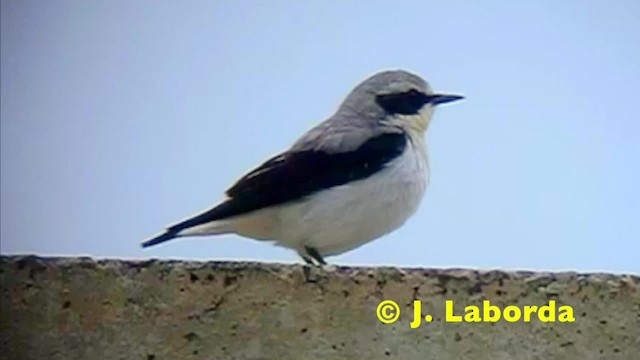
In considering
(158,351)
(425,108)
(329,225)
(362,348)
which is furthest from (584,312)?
(425,108)

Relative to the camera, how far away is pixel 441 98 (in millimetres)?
1354

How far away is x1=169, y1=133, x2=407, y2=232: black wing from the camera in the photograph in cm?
112

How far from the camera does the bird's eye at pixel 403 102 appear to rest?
4.37ft

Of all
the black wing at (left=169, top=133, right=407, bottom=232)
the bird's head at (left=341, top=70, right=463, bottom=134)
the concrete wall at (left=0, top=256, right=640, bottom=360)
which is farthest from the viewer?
the bird's head at (left=341, top=70, right=463, bottom=134)

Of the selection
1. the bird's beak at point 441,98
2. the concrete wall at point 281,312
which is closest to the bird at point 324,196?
the bird's beak at point 441,98

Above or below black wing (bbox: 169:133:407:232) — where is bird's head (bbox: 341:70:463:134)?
above

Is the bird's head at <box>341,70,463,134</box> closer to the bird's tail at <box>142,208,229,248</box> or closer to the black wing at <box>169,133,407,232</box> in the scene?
the black wing at <box>169,133,407,232</box>

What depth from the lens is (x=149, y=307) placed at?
737 mm

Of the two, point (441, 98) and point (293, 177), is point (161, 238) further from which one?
point (441, 98)

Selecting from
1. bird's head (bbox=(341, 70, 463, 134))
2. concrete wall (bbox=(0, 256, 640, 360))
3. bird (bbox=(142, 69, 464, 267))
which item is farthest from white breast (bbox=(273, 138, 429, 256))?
concrete wall (bbox=(0, 256, 640, 360))

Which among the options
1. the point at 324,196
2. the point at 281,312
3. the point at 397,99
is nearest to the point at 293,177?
the point at 324,196

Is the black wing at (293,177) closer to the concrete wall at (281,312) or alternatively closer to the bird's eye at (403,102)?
the bird's eye at (403,102)

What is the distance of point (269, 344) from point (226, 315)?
4 centimetres

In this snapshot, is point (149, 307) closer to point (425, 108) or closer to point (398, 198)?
point (398, 198)
